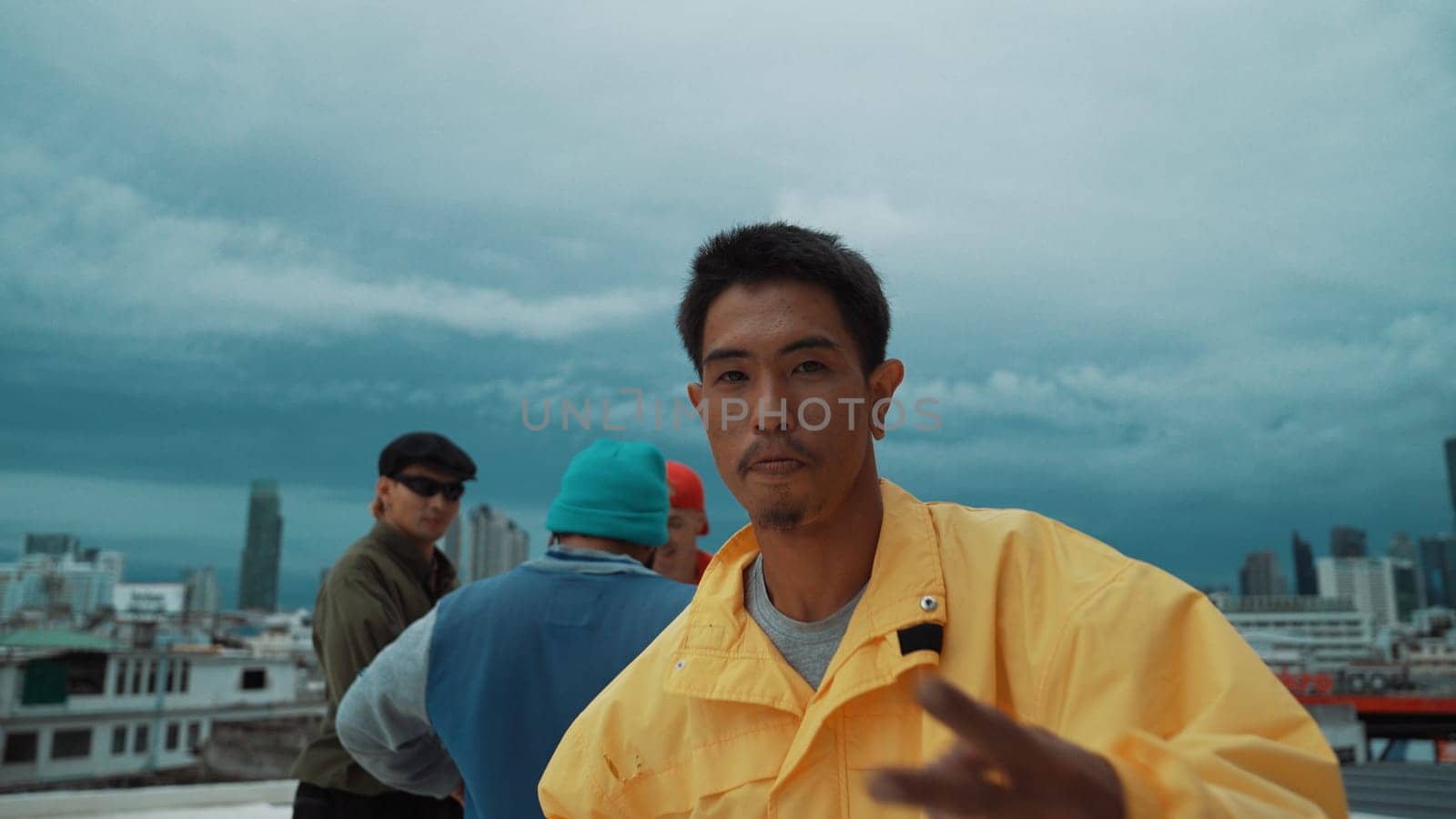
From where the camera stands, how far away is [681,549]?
3.85m

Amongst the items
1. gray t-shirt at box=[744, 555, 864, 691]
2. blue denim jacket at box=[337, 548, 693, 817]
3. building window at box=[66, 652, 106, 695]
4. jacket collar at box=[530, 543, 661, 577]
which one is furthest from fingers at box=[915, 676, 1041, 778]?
building window at box=[66, 652, 106, 695]

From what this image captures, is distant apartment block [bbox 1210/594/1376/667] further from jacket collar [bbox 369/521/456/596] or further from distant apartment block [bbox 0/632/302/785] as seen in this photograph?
jacket collar [bbox 369/521/456/596]

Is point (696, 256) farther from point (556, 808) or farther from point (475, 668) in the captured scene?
point (475, 668)

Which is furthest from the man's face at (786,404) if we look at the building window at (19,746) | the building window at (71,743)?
the building window at (19,746)

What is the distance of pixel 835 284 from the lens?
147 centimetres

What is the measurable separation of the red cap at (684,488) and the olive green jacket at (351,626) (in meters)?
1.07

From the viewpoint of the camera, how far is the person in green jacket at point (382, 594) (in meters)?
2.96

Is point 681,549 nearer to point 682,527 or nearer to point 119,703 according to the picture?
point 682,527

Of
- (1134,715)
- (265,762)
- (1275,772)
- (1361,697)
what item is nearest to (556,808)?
(1134,715)

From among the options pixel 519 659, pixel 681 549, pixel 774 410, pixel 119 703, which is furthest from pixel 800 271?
pixel 119 703

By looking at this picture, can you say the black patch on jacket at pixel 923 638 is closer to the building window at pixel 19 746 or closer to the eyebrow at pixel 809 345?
the eyebrow at pixel 809 345

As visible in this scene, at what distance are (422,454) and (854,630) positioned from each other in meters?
2.43

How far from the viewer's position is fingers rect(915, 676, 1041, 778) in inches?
31.3

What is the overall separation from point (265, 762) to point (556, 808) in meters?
26.6
